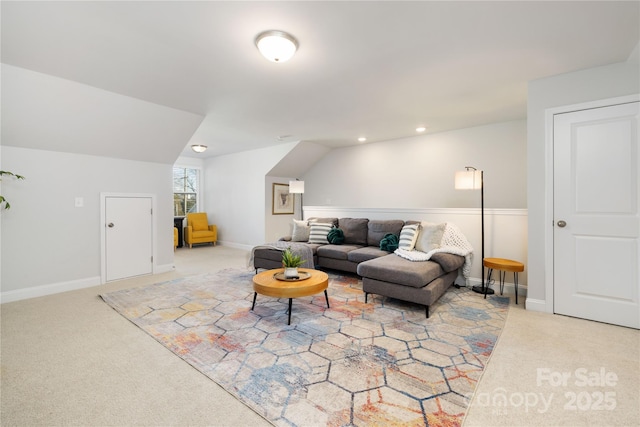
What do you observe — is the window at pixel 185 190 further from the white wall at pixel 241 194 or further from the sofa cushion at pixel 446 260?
the sofa cushion at pixel 446 260

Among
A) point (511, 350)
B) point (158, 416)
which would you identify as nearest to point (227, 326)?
point (158, 416)

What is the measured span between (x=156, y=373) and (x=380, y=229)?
3.45 m

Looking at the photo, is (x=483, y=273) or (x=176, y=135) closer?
(x=483, y=273)

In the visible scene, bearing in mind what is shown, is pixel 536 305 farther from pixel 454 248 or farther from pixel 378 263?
pixel 378 263

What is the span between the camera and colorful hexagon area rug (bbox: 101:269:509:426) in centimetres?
159

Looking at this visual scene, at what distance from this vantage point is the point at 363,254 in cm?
404

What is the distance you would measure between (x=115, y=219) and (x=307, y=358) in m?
3.76

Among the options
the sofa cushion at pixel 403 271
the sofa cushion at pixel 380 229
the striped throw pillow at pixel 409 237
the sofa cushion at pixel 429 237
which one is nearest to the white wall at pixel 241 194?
the sofa cushion at pixel 380 229

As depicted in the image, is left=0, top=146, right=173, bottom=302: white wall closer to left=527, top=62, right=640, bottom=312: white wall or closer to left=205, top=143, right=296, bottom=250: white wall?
left=205, top=143, right=296, bottom=250: white wall

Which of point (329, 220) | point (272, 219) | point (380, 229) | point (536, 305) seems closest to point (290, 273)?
point (380, 229)

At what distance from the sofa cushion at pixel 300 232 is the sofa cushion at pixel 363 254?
1118 millimetres

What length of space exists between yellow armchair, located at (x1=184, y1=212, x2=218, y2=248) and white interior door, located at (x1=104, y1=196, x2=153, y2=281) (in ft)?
8.51

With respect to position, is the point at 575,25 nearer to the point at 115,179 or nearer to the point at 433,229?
the point at 433,229

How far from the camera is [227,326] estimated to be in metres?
2.62
